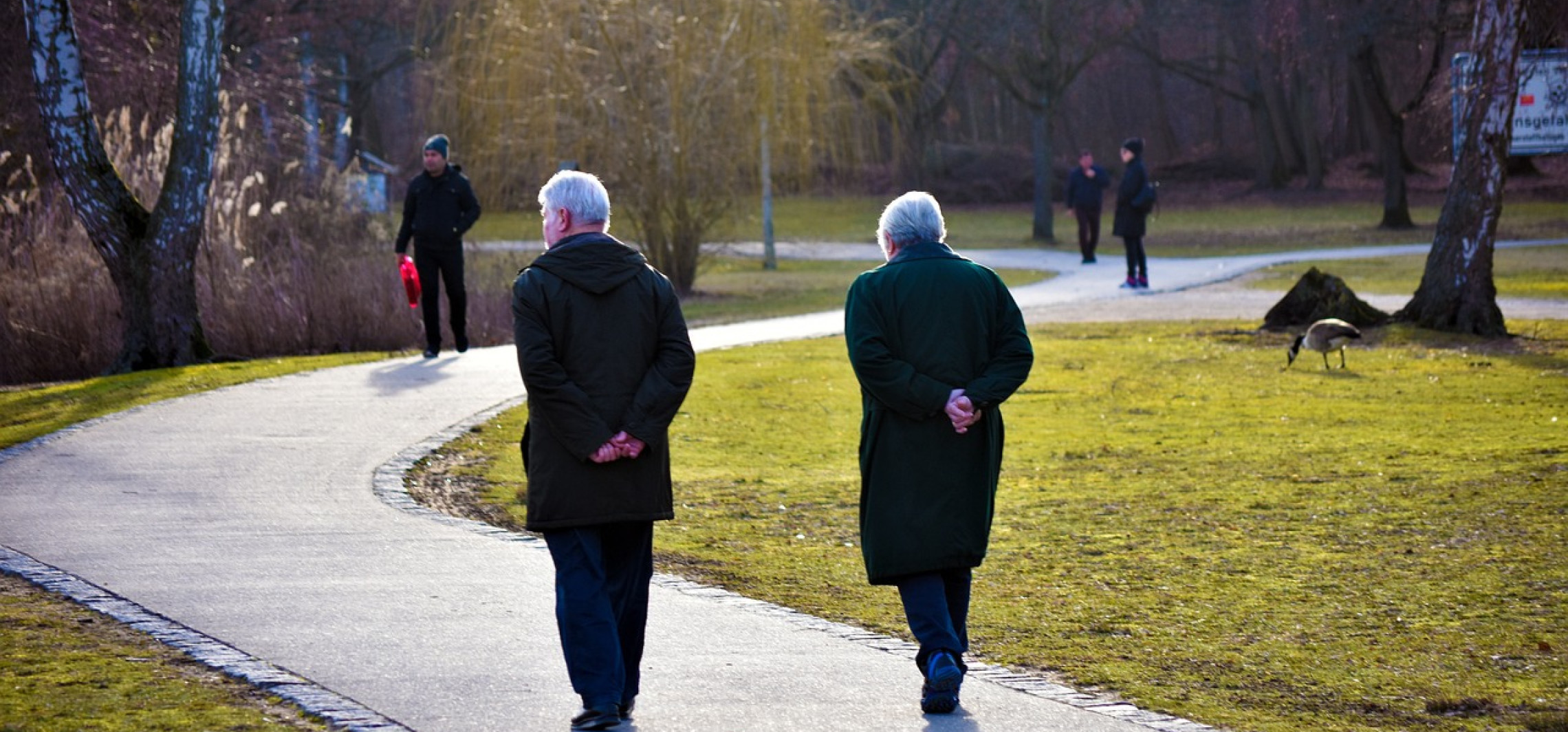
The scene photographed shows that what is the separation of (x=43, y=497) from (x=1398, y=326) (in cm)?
1449

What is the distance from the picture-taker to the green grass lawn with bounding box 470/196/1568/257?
34.4 meters

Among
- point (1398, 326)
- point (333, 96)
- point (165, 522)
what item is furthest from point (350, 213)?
point (333, 96)

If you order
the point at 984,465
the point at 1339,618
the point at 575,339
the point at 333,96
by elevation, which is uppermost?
the point at 333,96

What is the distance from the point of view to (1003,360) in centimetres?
570

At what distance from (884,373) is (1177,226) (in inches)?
1763

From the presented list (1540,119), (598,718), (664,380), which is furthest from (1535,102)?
(598,718)

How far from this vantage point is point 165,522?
8562 mm

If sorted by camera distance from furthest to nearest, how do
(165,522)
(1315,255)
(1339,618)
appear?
1. (1315,255)
2. (165,522)
3. (1339,618)

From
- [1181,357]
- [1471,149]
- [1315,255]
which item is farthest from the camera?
[1315,255]

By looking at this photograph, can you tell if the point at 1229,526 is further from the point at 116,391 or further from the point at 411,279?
the point at 116,391

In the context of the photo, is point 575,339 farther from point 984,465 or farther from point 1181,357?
point 1181,357

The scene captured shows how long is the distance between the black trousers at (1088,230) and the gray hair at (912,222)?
27.7m

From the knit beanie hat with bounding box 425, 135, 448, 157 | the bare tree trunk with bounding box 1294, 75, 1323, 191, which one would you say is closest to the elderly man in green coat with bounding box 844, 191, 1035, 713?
the knit beanie hat with bounding box 425, 135, 448, 157

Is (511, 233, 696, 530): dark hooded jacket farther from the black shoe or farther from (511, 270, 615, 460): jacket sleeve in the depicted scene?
the black shoe
